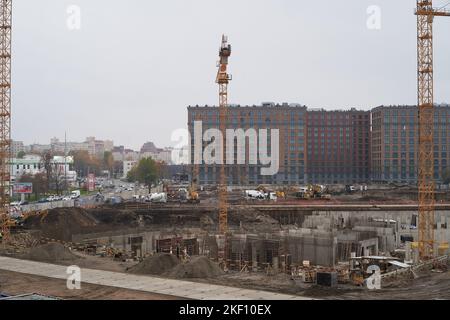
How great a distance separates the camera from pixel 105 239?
35781 millimetres

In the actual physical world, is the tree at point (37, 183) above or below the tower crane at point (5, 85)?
below

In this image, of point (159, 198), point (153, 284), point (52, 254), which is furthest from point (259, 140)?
point (153, 284)

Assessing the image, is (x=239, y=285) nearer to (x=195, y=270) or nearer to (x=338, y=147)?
(x=195, y=270)

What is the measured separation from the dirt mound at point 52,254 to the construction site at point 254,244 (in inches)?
2.1

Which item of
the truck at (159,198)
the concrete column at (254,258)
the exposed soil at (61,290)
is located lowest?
the concrete column at (254,258)

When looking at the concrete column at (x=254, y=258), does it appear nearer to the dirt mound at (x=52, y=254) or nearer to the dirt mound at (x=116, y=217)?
the dirt mound at (x=52, y=254)

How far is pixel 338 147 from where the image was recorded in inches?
4146

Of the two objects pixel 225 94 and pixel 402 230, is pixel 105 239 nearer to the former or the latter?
pixel 225 94

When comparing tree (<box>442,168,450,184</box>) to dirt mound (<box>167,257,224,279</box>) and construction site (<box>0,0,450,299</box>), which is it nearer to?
construction site (<box>0,0,450,299</box>)

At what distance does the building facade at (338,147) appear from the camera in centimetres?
10462

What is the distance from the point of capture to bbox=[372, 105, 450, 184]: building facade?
98938 mm

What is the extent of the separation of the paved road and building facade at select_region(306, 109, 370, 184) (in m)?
83.8

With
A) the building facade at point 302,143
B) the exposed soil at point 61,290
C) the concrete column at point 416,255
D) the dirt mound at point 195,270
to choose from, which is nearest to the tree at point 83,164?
the building facade at point 302,143

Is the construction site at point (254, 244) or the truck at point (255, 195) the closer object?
the construction site at point (254, 244)
